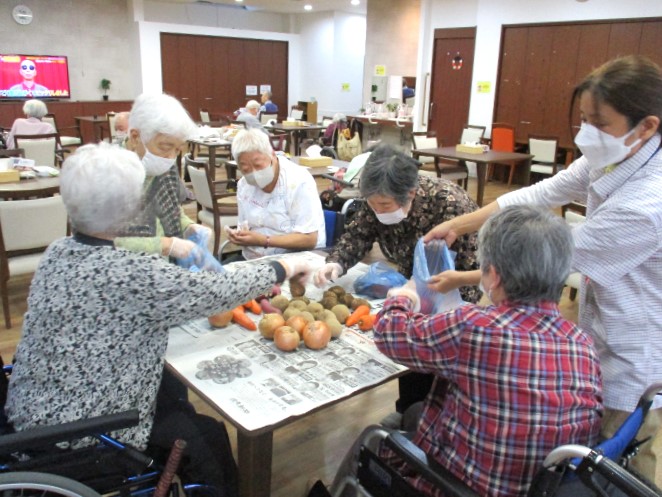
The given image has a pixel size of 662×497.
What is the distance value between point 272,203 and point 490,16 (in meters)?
7.33

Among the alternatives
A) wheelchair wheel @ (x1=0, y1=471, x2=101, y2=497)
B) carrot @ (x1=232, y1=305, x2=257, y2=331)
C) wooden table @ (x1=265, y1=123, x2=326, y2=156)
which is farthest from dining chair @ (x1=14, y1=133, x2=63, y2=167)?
wheelchair wheel @ (x1=0, y1=471, x2=101, y2=497)

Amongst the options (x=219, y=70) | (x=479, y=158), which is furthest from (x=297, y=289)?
(x=219, y=70)

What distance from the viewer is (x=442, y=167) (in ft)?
22.3

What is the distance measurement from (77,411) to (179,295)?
365 mm

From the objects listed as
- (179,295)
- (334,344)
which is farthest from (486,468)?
(179,295)

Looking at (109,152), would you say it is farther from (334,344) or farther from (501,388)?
(501,388)

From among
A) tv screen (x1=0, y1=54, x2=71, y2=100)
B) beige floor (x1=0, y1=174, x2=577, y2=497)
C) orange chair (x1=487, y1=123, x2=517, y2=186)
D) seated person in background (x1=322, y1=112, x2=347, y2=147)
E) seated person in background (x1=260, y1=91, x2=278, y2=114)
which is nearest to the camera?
beige floor (x1=0, y1=174, x2=577, y2=497)

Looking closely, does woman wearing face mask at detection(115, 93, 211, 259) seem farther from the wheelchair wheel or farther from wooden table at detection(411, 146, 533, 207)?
wooden table at detection(411, 146, 533, 207)

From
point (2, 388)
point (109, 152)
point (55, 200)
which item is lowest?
point (2, 388)

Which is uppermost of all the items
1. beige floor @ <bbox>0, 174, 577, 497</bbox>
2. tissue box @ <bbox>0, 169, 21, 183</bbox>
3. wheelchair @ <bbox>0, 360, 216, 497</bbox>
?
tissue box @ <bbox>0, 169, 21, 183</bbox>

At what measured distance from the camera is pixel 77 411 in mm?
1313

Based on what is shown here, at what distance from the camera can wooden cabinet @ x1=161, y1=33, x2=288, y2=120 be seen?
496 inches

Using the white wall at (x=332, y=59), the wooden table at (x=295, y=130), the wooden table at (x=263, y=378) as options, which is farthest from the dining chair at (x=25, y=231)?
the white wall at (x=332, y=59)

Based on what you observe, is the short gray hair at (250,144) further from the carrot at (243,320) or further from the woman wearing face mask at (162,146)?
the carrot at (243,320)
